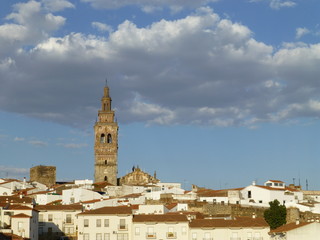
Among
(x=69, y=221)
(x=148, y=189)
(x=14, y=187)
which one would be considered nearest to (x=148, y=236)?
(x=69, y=221)

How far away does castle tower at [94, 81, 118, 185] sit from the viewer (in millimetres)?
145000

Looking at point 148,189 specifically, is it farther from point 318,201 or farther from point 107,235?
point 107,235

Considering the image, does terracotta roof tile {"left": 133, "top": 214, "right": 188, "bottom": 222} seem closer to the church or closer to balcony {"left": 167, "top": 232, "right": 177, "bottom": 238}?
balcony {"left": 167, "top": 232, "right": 177, "bottom": 238}

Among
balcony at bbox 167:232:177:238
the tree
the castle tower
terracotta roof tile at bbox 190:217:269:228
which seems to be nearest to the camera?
terracotta roof tile at bbox 190:217:269:228

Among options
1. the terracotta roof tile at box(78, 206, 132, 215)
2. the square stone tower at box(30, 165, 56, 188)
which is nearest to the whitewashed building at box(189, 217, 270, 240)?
the terracotta roof tile at box(78, 206, 132, 215)

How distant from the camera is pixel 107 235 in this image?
8350cm

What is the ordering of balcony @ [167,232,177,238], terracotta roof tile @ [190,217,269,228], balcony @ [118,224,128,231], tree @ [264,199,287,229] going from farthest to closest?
1. tree @ [264,199,287,229]
2. balcony @ [118,224,128,231]
3. balcony @ [167,232,177,238]
4. terracotta roof tile @ [190,217,269,228]

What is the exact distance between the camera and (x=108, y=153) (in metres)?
146

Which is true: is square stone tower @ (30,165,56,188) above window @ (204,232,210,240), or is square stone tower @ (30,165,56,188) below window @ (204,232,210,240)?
above

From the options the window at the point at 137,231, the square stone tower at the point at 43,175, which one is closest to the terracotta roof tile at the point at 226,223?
the window at the point at 137,231

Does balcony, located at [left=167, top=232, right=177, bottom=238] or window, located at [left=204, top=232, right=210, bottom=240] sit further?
balcony, located at [left=167, top=232, right=177, bottom=238]

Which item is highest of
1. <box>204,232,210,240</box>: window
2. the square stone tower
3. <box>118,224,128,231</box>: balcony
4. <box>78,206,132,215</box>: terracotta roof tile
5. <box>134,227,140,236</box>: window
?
the square stone tower

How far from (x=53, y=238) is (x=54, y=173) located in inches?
2593

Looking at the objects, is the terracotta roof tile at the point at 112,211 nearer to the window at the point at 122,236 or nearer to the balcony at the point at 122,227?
the balcony at the point at 122,227
